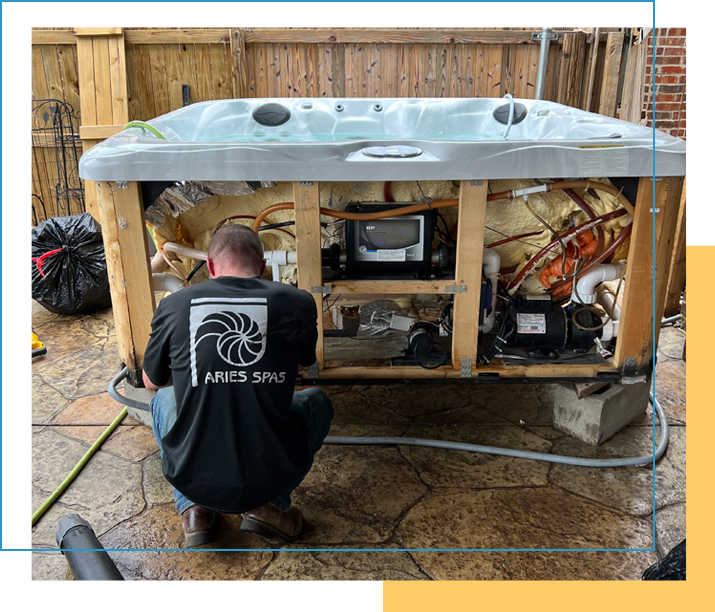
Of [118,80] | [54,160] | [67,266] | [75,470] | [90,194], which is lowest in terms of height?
[75,470]

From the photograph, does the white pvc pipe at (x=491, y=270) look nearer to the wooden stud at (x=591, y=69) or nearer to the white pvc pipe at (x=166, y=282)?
the white pvc pipe at (x=166, y=282)

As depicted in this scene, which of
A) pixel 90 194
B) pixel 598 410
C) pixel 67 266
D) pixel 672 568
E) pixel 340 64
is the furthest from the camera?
pixel 340 64

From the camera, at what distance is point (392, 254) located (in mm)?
2004

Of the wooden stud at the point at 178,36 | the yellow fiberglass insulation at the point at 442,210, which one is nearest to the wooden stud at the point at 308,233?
the yellow fiberglass insulation at the point at 442,210

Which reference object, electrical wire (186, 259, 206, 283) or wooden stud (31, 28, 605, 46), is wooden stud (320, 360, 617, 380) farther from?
wooden stud (31, 28, 605, 46)

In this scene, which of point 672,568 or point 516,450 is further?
point 516,450

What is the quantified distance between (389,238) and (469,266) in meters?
0.30

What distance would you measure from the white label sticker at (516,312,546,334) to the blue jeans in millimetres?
812

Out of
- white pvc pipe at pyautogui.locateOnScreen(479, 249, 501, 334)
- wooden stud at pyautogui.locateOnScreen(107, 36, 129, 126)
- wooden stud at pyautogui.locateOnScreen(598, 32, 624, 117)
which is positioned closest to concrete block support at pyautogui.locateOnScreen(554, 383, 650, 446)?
white pvc pipe at pyautogui.locateOnScreen(479, 249, 501, 334)

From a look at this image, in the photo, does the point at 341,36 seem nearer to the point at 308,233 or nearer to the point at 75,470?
the point at 308,233

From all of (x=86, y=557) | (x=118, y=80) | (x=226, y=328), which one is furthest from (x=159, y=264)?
(x=118, y=80)

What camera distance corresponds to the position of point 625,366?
2049 millimetres

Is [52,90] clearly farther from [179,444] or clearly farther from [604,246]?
[604,246]

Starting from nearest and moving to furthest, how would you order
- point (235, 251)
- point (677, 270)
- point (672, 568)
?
point (672, 568), point (235, 251), point (677, 270)
